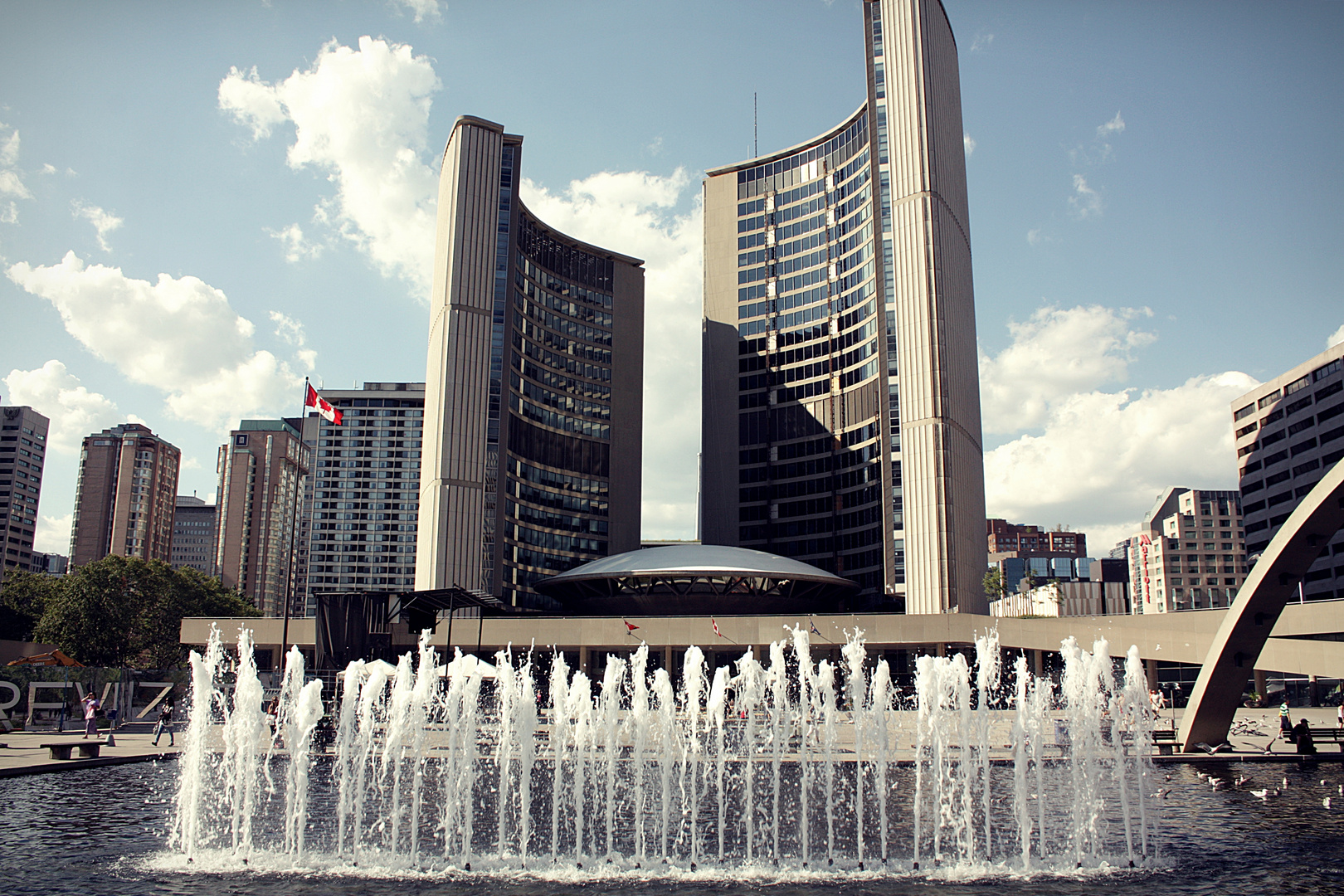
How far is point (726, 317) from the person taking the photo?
388ft

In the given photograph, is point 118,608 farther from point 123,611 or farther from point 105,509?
point 105,509

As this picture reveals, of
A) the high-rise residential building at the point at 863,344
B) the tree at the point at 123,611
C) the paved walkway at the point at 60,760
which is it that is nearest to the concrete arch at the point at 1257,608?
the paved walkway at the point at 60,760

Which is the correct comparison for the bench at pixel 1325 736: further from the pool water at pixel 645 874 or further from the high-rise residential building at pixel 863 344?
the high-rise residential building at pixel 863 344

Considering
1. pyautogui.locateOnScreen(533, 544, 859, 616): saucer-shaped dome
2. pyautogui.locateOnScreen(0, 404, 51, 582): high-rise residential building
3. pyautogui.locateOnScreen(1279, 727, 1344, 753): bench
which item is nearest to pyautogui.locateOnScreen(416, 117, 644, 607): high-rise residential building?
pyautogui.locateOnScreen(533, 544, 859, 616): saucer-shaped dome

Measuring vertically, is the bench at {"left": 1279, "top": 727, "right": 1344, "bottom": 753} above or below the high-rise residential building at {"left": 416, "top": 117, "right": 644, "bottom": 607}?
below

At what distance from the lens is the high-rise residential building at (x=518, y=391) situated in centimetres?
8588

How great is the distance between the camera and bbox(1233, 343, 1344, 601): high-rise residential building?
105938mm

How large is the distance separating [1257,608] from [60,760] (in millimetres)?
40154

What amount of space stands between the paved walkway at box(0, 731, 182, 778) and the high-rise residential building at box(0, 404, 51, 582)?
146 metres

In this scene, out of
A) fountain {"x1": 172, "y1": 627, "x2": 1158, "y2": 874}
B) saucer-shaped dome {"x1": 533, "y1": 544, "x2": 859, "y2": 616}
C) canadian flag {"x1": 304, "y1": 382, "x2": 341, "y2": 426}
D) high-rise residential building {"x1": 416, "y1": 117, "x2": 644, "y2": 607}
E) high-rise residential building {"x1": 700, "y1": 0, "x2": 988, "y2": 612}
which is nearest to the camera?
fountain {"x1": 172, "y1": 627, "x2": 1158, "y2": 874}

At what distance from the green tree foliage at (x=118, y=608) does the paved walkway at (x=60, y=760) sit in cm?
4301

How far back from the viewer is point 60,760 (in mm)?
29609

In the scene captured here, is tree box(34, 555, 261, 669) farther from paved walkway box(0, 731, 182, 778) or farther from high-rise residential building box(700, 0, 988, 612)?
high-rise residential building box(700, 0, 988, 612)

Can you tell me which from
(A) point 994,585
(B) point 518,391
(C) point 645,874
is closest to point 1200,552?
(A) point 994,585
